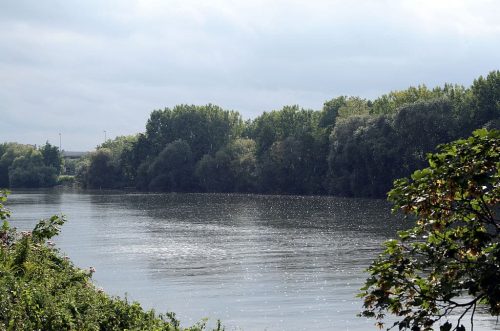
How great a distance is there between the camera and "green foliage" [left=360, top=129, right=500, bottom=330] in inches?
329

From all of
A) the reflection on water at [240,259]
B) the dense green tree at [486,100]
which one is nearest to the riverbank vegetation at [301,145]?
the dense green tree at [486,100]

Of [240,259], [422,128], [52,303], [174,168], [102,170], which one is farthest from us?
[102,170]

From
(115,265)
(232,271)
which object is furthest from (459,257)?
(115,265)

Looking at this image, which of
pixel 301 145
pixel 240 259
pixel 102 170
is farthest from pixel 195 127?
pixel 240 259

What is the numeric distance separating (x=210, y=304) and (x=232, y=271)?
10.2 metres

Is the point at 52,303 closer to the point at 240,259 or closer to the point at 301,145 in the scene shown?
the point at 240,259

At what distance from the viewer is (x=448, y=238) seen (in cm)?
896

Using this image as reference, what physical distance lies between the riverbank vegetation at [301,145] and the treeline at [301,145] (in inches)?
6.9

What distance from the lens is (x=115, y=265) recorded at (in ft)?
152

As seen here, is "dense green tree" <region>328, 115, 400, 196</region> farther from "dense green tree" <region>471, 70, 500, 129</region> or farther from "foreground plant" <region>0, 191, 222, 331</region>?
"foreground plant" <region>0, 191, 222, 331</region>

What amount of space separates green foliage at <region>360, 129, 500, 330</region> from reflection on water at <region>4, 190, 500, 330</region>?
1929cm

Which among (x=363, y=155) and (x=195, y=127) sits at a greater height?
(x=195, y=127)

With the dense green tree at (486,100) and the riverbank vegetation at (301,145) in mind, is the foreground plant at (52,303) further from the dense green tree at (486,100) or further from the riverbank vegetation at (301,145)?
the dense green tree at (486,100)

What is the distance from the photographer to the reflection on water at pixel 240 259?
102 ft
